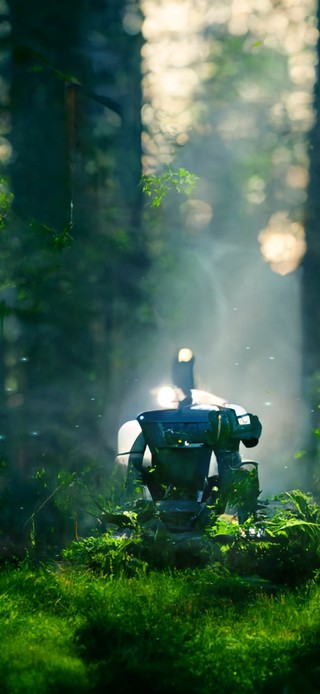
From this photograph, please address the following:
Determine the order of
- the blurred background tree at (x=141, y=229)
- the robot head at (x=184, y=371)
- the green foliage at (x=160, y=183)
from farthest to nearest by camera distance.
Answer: the green foliage at (x=160, y=183) → the blurred background tree at (x=141, y=229) → the robot head at (x=184, y=371)

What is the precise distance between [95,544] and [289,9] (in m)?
6.77

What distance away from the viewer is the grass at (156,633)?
397cm

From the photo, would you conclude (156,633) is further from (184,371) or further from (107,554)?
(184,371)

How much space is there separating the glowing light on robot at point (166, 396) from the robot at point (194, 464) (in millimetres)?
353

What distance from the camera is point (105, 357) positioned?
25.3ft

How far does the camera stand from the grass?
3.97 metres

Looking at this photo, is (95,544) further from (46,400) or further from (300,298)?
(300,298)

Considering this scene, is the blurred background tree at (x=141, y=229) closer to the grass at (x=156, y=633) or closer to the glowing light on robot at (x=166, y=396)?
the glowing light on robot at (x=166, y=396)

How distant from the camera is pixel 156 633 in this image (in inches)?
174

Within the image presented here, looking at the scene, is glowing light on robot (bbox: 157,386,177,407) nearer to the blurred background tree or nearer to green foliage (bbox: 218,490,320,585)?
the blurred background tree

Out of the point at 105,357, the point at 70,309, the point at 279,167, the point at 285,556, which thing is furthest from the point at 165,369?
the point at 279,167

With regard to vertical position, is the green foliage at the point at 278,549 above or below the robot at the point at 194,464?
below

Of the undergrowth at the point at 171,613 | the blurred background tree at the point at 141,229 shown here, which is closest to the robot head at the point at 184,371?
the blurred background tree at the point at 141,229

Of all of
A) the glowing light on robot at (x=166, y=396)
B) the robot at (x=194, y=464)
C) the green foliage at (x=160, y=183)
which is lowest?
the robot at (x=194, y=464)
